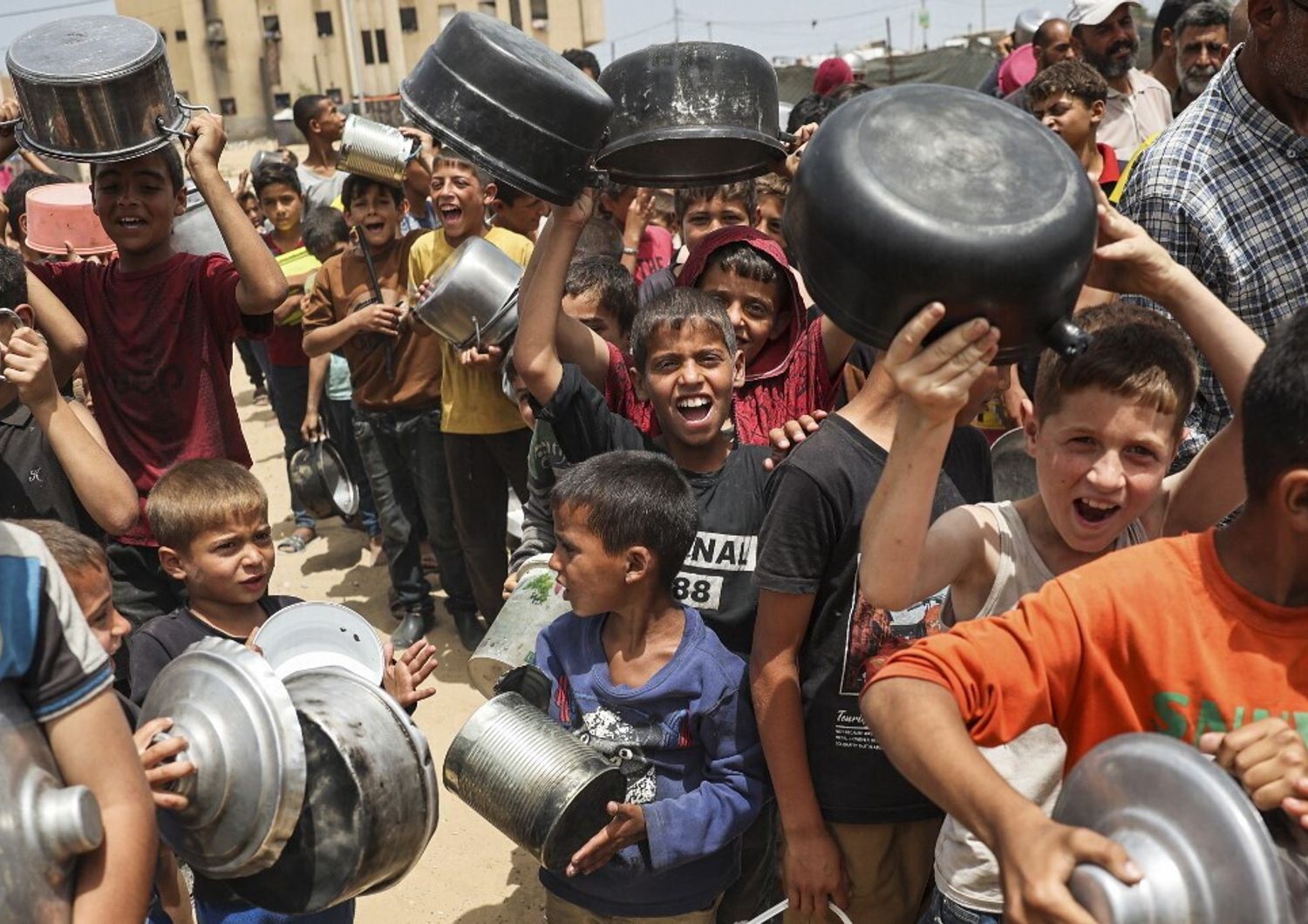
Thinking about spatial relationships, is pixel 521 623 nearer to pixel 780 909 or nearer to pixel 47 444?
pixel 780 909

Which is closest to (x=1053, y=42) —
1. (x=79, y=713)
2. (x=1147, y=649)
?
(x=1147, y=649)

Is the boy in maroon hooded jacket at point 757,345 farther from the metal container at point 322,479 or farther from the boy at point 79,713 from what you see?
the metal container at point 322,479

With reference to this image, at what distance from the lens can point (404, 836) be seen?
2.15m

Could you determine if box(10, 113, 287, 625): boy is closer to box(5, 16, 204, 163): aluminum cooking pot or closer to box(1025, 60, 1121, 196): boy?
box(5, 16, 204, 163): aluminum cooking pot

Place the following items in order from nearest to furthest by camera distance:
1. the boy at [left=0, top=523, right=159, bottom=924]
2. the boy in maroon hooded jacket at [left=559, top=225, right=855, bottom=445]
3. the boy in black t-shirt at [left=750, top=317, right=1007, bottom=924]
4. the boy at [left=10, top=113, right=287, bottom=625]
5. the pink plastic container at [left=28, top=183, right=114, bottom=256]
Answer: the boy at [left=0, top=523, right=159, bottom=924] → the boy in black t-shirt at [left=750, top=317, right=1007, bottom=924] → the boy in maroon hooded jacket at [left=559, top=225, right=855, bottom=445] → the boy at [left=10, top=113, right=287, bottom=625] → the pink plastic container at [left=28, top=183, right=114, bottom=256]

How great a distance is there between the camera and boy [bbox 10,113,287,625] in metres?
3.78

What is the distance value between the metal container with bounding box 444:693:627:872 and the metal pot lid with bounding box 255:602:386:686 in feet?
0.95

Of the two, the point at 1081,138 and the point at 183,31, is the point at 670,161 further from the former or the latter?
the point at 183,31

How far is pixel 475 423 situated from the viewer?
526 centimetres

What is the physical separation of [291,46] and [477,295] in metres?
51.6

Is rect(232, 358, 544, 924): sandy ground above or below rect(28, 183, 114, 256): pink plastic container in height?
below

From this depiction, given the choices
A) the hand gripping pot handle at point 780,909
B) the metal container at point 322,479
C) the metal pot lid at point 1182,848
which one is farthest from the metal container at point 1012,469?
the metal container at point 322,479

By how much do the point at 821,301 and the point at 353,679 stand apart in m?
1.08

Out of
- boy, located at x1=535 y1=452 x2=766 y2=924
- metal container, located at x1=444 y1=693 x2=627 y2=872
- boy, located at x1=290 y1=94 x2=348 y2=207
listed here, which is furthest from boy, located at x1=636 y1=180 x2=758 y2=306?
boy, located at x1=290 y1=94 x2=348 y2=207
